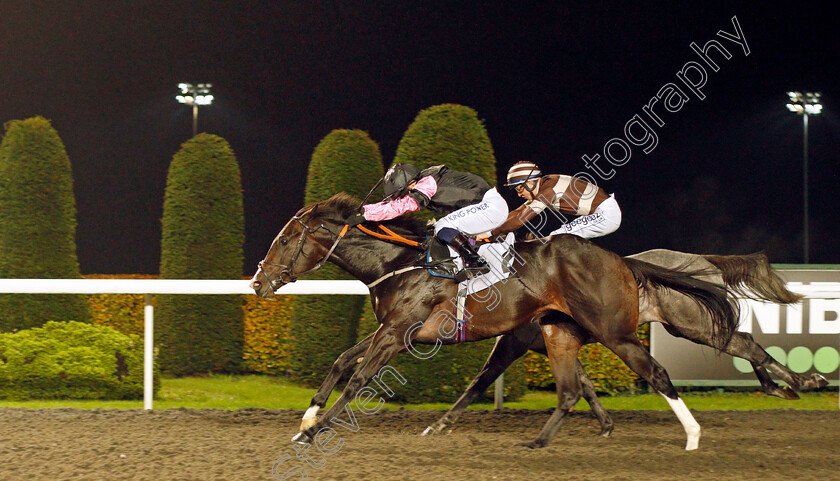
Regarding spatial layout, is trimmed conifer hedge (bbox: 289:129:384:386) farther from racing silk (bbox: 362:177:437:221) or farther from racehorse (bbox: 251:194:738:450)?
racing silk (bbox: 362:177:437:221)

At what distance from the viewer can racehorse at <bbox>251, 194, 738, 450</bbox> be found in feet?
12.9

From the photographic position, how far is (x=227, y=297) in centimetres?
653

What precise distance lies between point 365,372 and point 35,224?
3903 millimetres

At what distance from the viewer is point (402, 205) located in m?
3.93

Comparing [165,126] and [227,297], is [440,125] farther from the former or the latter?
[165,126]

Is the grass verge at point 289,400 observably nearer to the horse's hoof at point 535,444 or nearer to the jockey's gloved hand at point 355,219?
the horse's hoof at point 535,444

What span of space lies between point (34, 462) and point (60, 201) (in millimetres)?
3563

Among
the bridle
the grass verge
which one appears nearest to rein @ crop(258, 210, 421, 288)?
the bridle

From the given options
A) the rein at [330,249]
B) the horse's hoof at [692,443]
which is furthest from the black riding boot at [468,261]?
the horse's hoof at [692,443]

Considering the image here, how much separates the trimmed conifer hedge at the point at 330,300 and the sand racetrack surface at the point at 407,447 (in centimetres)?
103

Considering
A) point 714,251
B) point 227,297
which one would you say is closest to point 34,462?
point 227,297

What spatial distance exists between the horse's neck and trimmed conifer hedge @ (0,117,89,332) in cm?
337

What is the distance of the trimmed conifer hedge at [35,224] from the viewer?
621 centimetres

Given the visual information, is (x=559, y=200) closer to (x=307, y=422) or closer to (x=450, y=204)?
(x=450, y=204)
